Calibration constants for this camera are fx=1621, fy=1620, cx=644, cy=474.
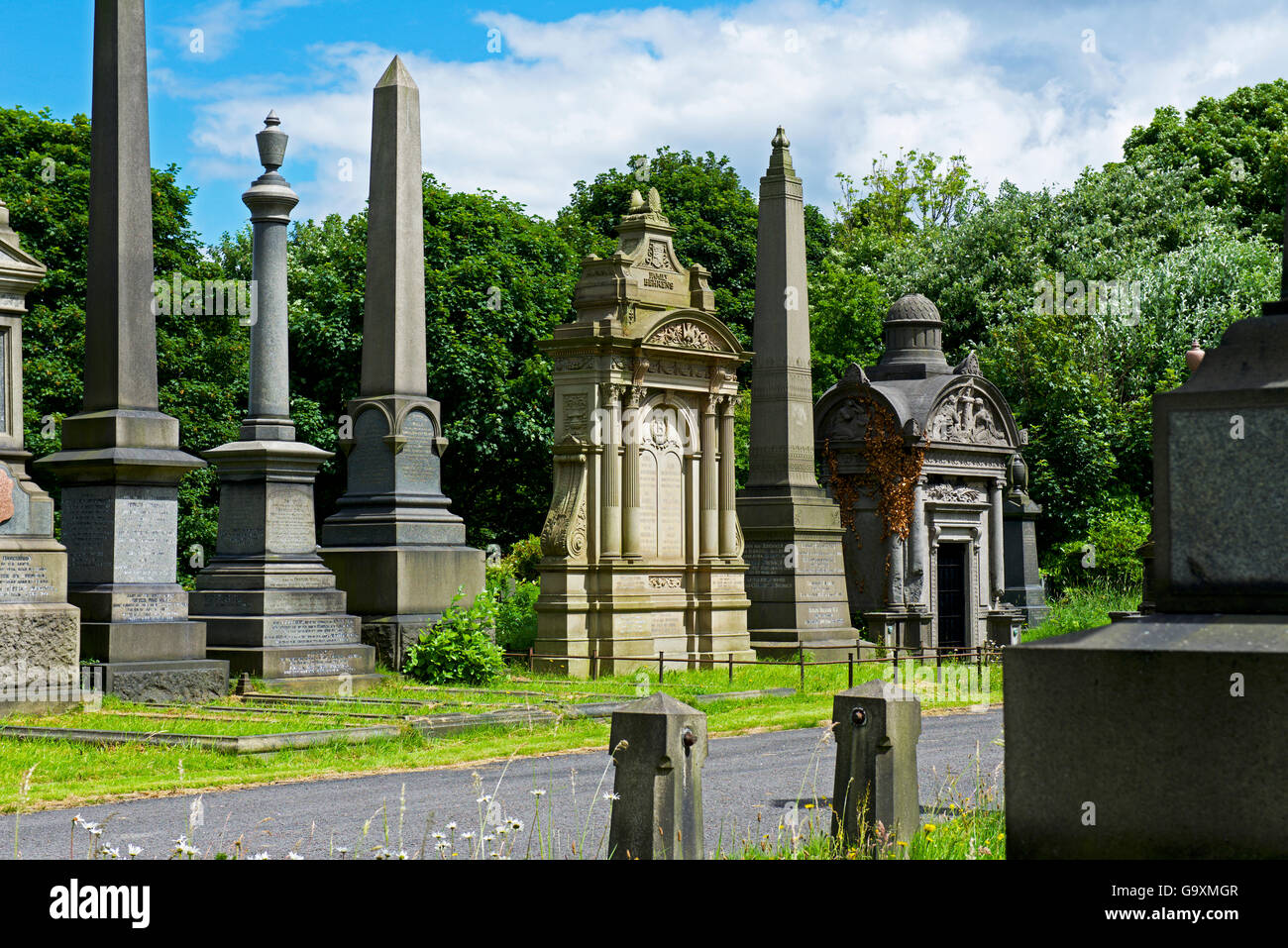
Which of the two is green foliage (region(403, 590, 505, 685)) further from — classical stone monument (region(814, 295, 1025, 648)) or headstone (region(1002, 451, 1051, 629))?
headstone (region(1002, 451, 1051, 629))

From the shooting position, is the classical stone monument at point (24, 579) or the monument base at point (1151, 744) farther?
the classical stone monument at point (24, 579)

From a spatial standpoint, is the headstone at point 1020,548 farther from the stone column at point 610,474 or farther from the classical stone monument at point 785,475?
the stone column at point 610,474

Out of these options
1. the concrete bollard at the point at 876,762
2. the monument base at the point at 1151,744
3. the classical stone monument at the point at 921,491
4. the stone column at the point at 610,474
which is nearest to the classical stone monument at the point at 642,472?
the stone column at the point at 610,474

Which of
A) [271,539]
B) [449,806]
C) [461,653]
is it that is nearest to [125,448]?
[271,539]

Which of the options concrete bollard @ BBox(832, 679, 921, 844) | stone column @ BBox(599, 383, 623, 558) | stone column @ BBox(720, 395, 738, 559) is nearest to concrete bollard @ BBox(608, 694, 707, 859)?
concrete bollard @ BBox(832, 679, 921, 844)

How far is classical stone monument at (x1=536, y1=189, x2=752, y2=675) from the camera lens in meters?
21.9

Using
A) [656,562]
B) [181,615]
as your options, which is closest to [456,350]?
[656,562]

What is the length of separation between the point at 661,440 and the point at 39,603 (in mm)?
9955

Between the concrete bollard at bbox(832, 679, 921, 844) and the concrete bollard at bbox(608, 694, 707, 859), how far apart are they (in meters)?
1.16

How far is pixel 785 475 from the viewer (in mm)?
24969

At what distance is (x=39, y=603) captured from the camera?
15.3 metres

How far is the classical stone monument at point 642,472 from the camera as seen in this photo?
2188cm

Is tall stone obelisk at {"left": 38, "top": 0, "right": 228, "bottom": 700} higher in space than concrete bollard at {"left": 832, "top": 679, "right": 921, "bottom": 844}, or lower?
higher

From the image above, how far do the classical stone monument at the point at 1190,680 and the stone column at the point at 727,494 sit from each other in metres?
18.7
